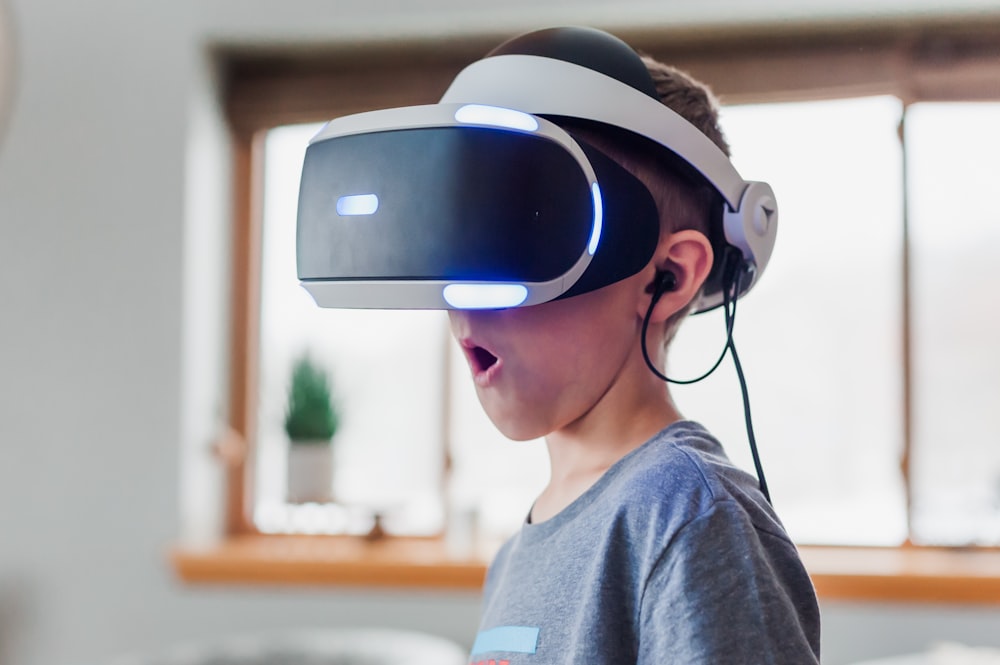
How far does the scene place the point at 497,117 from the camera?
1.75 feet

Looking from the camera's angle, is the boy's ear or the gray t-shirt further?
the boy's ear

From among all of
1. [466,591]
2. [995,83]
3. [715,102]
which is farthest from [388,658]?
[995,83]

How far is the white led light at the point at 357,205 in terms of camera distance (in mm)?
545

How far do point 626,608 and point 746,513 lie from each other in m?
0.08

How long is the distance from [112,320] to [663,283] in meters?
2.20

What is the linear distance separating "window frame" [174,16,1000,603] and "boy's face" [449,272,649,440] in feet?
5.55

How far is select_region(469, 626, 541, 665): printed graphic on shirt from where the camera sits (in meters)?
0.58

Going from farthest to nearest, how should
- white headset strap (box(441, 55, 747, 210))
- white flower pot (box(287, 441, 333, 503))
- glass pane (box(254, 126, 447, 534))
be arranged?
glass pane (box(254, 126, 447, 534)) → white flower pot (box(287, 441, 333, 503)) → white headset strap (box(441, 55, 747, 210))

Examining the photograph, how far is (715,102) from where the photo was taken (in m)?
0.69

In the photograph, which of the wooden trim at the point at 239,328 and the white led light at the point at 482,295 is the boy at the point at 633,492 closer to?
the white led light at the point at 482,295

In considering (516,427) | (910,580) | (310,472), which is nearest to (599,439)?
(516,427)

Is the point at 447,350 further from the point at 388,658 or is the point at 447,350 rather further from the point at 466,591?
the point at 388,658

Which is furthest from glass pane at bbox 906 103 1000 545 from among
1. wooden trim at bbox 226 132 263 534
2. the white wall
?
wooden trim at bbox 226 132 263 534

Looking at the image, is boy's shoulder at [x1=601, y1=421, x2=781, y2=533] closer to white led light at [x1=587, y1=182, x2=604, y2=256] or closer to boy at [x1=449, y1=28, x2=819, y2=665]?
boy at [x1=449, y1=28, x2=819, y2=665]
